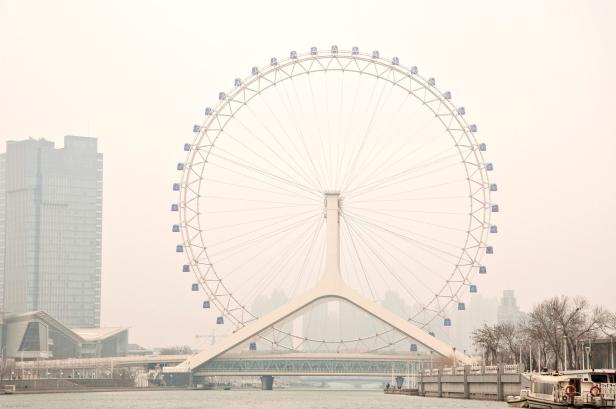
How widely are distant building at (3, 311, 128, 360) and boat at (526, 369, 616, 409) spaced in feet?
403

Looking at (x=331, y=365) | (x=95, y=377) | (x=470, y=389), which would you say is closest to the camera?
(x=470, y=389)

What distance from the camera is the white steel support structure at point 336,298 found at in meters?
107

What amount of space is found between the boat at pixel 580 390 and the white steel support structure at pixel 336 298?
144 ft

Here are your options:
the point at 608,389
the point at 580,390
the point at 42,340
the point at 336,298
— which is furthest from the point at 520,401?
the point at 42,340

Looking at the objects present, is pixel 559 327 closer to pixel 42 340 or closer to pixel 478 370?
pixel 478 370

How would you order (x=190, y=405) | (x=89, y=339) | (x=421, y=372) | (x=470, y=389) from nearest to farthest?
(x=190, y=405)
(x=470, y=389)
(x=421, y=372)
(x=89, y=339)

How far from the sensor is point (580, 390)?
179 feet

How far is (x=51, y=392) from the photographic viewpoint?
122125mm

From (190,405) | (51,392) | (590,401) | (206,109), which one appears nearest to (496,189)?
(206,109)

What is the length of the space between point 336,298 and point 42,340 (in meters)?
78.6

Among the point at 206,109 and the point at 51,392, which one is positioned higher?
the point at 206,109

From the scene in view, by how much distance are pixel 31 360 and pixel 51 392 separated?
50827 mm

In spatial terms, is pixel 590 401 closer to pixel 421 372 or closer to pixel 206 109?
pixel 206 109

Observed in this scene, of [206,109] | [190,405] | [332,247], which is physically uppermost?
[206,109]
